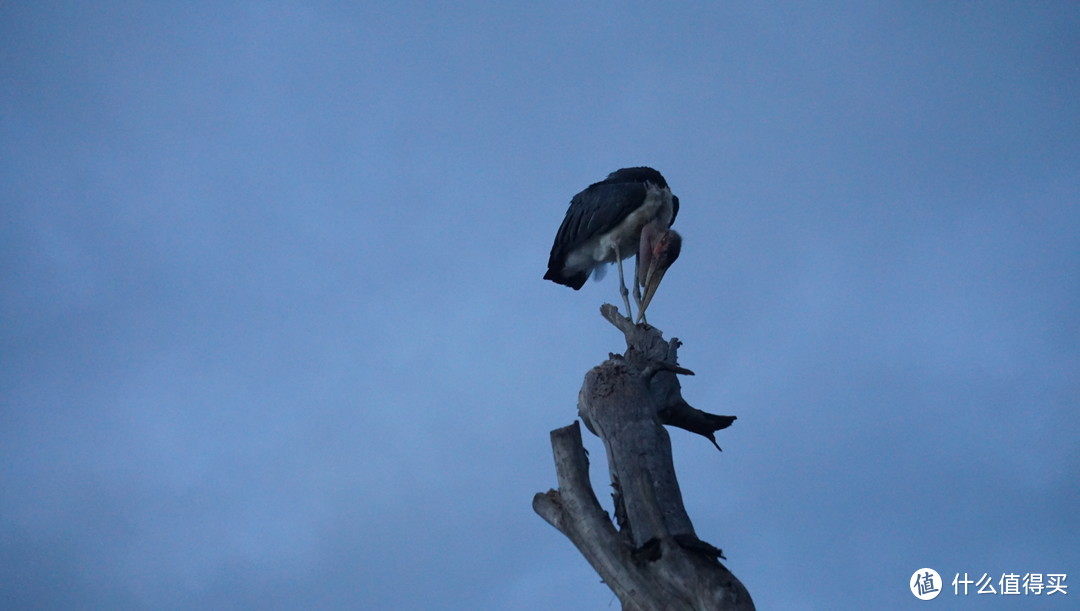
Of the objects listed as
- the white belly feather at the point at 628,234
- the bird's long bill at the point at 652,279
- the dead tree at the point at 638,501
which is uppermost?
the white belly feather at the point at 628,234

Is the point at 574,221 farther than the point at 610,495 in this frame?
Yes

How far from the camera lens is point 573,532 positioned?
5.62 m

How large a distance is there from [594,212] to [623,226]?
18.6 inches

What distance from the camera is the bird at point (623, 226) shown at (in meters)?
11.6

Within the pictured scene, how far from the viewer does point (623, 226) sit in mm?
12430

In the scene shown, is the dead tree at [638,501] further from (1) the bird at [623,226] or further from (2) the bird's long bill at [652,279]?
(1) the bird at [623,226]

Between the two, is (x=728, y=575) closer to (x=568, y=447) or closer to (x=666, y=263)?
(x=568, y=447)

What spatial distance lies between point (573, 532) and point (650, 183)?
7.73 meters

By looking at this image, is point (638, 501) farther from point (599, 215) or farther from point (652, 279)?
point (599, 215)

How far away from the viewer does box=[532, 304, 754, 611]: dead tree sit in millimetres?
5070

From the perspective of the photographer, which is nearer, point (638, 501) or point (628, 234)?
point (638, 501)

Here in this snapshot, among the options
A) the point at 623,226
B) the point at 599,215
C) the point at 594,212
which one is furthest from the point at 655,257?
the point at 594,212

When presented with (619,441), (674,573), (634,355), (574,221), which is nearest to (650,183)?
(574,221)

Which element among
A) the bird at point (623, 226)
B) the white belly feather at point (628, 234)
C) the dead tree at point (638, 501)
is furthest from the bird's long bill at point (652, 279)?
the dead tree at point (638, 501)
